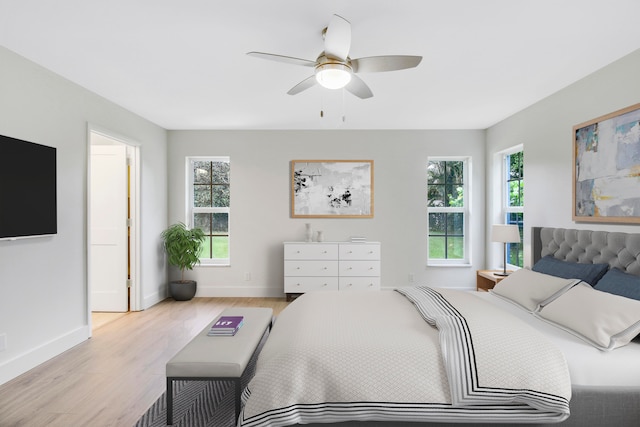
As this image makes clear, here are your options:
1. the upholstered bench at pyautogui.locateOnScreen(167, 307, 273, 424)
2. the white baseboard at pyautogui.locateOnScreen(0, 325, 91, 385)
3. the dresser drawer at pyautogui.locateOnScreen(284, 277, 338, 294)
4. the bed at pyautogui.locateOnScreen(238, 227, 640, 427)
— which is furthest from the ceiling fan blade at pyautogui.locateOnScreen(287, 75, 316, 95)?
the white baseboard at pyautogui.locateOnScreen(0, 325, 91, 385)

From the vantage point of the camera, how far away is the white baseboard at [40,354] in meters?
2.58

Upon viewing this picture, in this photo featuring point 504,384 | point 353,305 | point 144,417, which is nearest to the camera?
point 504,384

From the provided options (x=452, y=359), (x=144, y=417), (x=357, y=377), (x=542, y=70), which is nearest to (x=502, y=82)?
(x=542, y=70)

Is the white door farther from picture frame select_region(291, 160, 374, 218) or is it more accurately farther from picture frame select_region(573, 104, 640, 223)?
picture frame select_region(573, 104, 640, 223)

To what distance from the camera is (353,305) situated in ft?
8.48

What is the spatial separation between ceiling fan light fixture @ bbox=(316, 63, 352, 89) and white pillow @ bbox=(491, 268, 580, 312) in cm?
206

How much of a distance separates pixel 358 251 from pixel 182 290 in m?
2.47

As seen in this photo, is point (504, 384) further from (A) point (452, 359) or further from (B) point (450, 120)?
(B) point (450, 120)

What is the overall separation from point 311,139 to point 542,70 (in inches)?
118

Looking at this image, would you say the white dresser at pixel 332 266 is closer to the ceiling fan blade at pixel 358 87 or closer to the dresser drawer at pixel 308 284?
the dresser drawer at pixel 308 284

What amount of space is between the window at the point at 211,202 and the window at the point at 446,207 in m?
3.03

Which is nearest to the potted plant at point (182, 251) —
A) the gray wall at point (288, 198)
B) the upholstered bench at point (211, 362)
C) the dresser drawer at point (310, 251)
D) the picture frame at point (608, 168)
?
the gray wall at point (288, 198)

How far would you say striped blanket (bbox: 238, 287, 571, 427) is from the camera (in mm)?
1663

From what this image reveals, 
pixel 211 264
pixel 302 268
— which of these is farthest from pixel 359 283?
pixel 211 264
